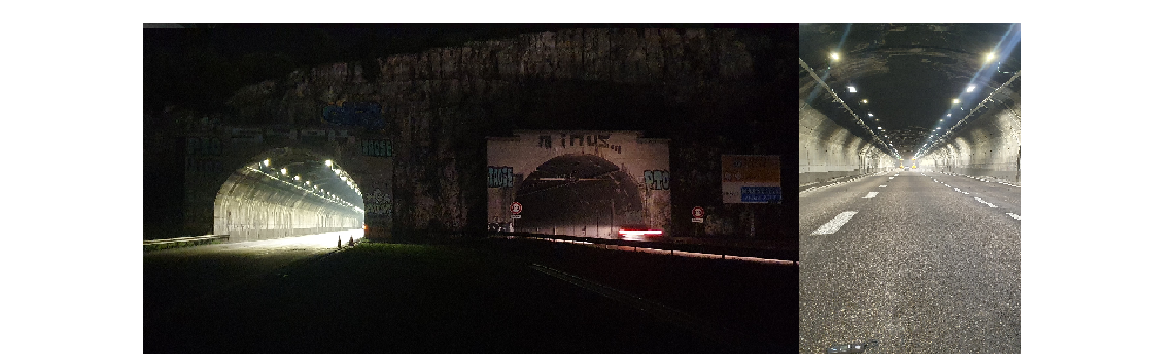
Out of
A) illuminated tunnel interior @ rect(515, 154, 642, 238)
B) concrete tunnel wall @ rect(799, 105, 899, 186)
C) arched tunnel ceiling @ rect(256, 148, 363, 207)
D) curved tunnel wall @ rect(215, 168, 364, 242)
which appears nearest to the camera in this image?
illuminated tunnel interior @ rect(515, 154, 642, 238)

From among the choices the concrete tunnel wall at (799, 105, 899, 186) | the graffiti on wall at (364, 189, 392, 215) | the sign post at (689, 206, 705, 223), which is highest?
the concrete tunnel wall at (799, 105, 899, 186)

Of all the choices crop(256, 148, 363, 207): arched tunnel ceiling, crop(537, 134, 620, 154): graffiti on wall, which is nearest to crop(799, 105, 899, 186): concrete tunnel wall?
crop(537, 134, 620, 154): graffiti on wall

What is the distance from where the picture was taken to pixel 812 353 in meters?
5.50

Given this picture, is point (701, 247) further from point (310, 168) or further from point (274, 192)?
point (274, 192)

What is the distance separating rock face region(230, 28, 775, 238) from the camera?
5492mm

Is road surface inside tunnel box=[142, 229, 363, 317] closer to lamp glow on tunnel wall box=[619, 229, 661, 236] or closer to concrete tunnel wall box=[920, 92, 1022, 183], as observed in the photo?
lamp glow on tunnel wall box=[619, 229, 661, 236]

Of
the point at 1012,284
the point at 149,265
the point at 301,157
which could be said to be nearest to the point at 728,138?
the point at 1012,284

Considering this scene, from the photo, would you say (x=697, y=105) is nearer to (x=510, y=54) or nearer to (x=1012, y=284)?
(x=510, y=54)

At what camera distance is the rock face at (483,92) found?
18.0 feet

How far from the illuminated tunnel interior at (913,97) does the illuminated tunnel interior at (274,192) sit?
181 inches

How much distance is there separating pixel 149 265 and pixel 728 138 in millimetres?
5646

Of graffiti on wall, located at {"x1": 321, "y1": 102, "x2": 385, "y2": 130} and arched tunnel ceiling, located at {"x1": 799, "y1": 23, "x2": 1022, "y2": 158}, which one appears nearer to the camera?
arched tunnel ceiling, located at {"x1": 799, "y1": 23, "x2": 1022, "y2": 158}

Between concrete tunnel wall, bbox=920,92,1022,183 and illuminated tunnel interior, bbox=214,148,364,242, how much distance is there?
18.8 ft

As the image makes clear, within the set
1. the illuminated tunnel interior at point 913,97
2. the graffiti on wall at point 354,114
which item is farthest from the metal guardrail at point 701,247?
the graffiti on wall at point 354,114
